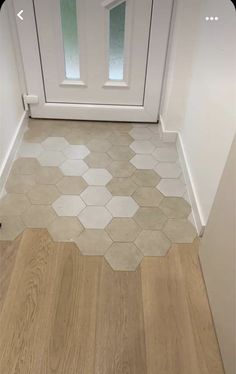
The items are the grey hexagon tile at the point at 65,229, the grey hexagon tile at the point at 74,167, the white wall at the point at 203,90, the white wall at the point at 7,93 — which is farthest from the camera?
the grey hexagon tile at the point at 74,167

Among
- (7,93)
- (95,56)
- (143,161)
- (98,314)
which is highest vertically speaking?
(95,56)

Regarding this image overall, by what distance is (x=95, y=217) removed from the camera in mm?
1571

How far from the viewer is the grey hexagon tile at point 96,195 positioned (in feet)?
5.39

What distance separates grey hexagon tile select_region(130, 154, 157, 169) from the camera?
187 cm

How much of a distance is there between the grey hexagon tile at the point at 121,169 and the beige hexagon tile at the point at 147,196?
0.45ft

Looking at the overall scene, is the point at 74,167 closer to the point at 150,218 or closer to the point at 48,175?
the point at 48,175

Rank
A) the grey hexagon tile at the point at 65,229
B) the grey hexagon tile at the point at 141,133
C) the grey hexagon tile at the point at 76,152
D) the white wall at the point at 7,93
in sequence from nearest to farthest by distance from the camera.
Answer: the grey hexagon tile at the point at 65,229, the white wall at the point at 7,93, the grey hexagon tile at the point at 76,152, the grey hexagon tile at the point at 141,133

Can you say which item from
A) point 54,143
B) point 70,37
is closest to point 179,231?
point 54,143

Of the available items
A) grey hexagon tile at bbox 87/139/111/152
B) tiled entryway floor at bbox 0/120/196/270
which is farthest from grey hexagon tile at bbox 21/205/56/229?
grey hexagon tile at bbox 87/139/111/152

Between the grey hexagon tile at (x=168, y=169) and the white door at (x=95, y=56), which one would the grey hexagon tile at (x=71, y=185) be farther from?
the white door at (x=95, y=56)

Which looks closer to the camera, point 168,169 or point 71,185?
point 71,185

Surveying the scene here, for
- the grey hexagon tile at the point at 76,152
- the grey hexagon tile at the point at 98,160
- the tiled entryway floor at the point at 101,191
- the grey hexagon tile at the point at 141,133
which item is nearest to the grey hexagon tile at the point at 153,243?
the tiled entryway floor at the point at 101,191

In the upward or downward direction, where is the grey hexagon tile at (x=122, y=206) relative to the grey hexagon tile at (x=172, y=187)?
downward

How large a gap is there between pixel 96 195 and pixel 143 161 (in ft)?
1.29
